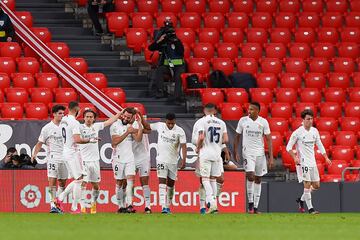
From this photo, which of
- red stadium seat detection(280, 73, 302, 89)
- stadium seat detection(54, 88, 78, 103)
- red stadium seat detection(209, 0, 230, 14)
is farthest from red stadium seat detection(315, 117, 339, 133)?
stadium seat detection(54, 88, 78, 103)

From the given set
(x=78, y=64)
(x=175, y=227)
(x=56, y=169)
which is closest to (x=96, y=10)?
(x=78, y=64)

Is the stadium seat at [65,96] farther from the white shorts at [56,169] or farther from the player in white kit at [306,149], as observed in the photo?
the player in white kit at [306,149]

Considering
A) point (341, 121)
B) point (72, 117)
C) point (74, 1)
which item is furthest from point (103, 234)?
point (74, 1)

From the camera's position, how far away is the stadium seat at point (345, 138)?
31.3 metres

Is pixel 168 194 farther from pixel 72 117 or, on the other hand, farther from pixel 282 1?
pixel 282 1

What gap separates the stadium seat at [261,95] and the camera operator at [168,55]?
1.96 metres

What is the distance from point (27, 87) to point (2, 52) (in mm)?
1733

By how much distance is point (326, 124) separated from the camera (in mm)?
31734

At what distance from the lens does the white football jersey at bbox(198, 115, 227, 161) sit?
24484mm

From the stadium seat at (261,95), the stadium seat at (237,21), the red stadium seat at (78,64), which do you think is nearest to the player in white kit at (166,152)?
the red stadium seat at (78,64)

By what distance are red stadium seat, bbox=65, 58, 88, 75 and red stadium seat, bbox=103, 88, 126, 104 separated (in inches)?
44.6

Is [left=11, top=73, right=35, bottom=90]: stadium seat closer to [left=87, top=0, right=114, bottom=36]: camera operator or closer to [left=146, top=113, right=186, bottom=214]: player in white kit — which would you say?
[left=87, top=0, right=114, bottom=36]: camera operator

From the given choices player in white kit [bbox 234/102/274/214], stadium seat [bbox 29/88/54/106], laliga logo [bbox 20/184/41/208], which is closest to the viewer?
player in white kit [bbox 234/102/274/214]

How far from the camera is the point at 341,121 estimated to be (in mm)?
32125
